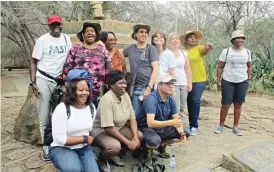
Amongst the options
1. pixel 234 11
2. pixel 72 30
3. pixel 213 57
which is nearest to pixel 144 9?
pixel 213 57

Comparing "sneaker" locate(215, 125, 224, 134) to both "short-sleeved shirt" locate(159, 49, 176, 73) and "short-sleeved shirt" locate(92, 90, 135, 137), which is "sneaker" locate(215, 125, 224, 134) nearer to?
"short-sleeved shirt" locate(159, 49, 176, 73)

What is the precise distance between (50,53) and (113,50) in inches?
28.5

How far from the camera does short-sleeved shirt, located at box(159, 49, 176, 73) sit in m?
3.60

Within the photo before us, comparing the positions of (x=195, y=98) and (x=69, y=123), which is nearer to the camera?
(x=69, y=123)

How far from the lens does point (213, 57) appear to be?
1101cm

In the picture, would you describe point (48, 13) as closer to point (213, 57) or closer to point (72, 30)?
point (213, 57)

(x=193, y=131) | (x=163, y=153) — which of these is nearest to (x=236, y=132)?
(x=193, y=131)

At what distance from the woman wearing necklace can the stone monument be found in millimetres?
902

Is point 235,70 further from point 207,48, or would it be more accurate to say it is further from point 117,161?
point 117,161

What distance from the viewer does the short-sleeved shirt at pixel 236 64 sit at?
395cm

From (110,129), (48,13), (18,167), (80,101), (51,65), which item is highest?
(48,13)

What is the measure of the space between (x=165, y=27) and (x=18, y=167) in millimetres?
16657

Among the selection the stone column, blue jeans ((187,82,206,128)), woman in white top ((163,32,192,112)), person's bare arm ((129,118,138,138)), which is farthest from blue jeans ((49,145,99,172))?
the stone column

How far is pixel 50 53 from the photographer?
119 inches
